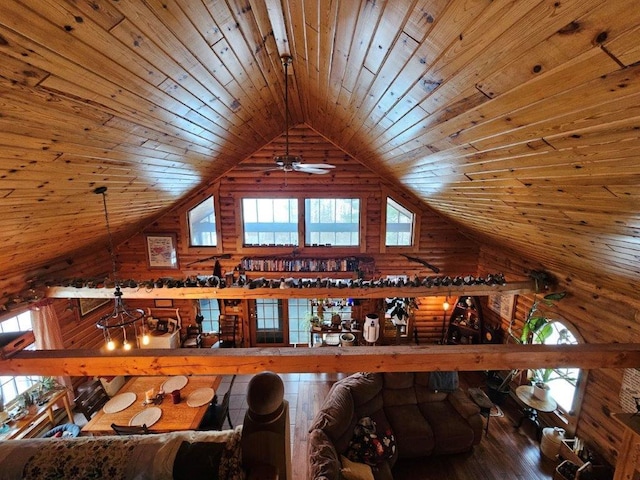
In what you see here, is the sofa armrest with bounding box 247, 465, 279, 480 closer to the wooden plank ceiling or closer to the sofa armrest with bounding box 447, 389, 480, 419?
the wooden plank ceiling

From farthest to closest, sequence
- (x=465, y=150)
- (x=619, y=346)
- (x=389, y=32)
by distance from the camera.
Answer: (x=619, y=346), (x=465, y=150), (x=389, y=32)

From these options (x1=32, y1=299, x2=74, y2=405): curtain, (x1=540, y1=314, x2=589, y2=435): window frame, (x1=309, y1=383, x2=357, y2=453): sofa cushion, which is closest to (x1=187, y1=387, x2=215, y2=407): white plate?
(x1=309, y1=383, x2=357, y2=453): sofa cushion

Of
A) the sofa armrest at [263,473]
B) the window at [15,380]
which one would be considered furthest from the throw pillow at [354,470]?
the window at [15,380]

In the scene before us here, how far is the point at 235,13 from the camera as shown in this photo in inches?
62.4

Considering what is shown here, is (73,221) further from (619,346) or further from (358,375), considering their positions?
(619,346)

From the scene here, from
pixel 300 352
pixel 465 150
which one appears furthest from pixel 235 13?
pixel 300 352

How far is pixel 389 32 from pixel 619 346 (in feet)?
10.7

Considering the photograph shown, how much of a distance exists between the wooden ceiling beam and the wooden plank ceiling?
0.98 metres

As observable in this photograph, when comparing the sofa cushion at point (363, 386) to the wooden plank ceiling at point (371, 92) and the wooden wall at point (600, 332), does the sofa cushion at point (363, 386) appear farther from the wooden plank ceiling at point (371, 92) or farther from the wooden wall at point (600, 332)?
the wooden plank ceiling at point (371, 92)

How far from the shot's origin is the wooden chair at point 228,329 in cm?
701

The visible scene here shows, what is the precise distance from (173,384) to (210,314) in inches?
112

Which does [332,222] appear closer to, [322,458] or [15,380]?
[322,458]

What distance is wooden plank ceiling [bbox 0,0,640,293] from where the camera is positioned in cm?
102

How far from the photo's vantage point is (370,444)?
3.84 m
